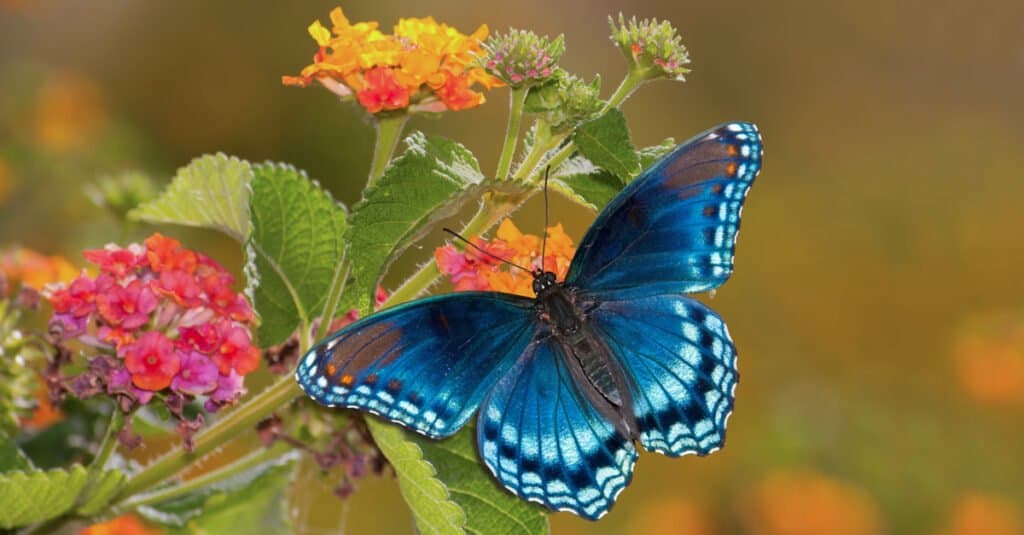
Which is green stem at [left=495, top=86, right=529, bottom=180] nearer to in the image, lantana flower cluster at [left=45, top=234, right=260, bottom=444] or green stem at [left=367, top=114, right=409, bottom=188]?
green stem at [left=367, top=114, right=409, bottom=188]

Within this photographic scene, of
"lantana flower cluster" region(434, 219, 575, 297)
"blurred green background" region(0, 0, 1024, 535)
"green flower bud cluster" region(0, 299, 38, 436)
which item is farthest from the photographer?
"blurred green background" region(0, 0, 1024, 535)

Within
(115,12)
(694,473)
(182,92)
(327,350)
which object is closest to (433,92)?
(327,350)

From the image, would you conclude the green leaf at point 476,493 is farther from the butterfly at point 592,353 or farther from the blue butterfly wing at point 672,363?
the blue butterfly wing at point 672,363

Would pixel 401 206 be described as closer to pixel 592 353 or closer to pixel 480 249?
pixel 480 249

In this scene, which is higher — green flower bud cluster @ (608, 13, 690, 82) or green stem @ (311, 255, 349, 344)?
green flower bud cluster @ (608, 13, 690, 82)

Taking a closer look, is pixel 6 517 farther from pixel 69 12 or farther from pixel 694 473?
pixel 69 12

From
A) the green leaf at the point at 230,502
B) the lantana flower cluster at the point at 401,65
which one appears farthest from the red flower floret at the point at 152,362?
the lantana flower cluster at the point at 401,65

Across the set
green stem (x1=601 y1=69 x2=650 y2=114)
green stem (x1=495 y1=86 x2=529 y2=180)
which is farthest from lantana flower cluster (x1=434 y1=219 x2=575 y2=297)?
green stem (x1=601 y1=69 x2=650 y2=114)
